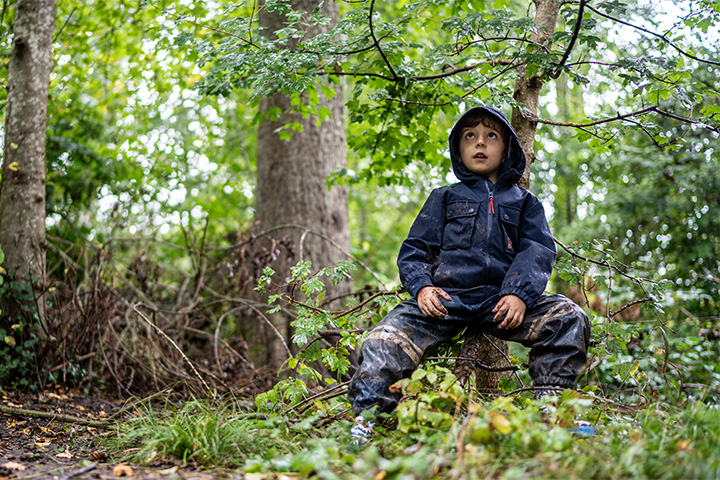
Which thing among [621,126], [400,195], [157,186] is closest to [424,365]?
[621,126]

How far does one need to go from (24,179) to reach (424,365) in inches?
135

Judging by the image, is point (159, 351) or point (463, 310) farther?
point (159, 351)

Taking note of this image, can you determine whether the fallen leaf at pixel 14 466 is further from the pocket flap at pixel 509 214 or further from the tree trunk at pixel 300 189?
the tree trunk at pixel 300 189

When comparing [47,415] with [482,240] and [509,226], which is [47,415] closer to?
[482,240]

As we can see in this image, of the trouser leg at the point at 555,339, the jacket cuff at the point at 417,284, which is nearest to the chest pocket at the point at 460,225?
the jacket cuff at the point at 417,284

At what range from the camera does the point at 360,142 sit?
177 inches

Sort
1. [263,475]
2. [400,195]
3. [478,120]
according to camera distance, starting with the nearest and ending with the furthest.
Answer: [263,475]
[478,120]
[400,195]

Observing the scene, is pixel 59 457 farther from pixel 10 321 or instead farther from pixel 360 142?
pixel 360 142

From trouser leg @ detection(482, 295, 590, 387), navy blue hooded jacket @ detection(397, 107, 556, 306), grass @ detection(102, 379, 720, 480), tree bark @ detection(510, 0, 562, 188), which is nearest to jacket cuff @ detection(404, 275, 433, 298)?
navy blue hooded jacket @ detection(397, 107, 556, 306)

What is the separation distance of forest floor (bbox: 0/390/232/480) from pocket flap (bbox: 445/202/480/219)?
70.1 inches

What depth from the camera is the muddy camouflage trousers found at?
2697 mm

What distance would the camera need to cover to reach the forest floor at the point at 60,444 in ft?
7.47

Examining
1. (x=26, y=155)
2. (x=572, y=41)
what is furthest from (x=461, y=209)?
(x=26, y=155)

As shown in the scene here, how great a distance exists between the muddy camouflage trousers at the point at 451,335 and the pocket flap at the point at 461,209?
500 millimetres
